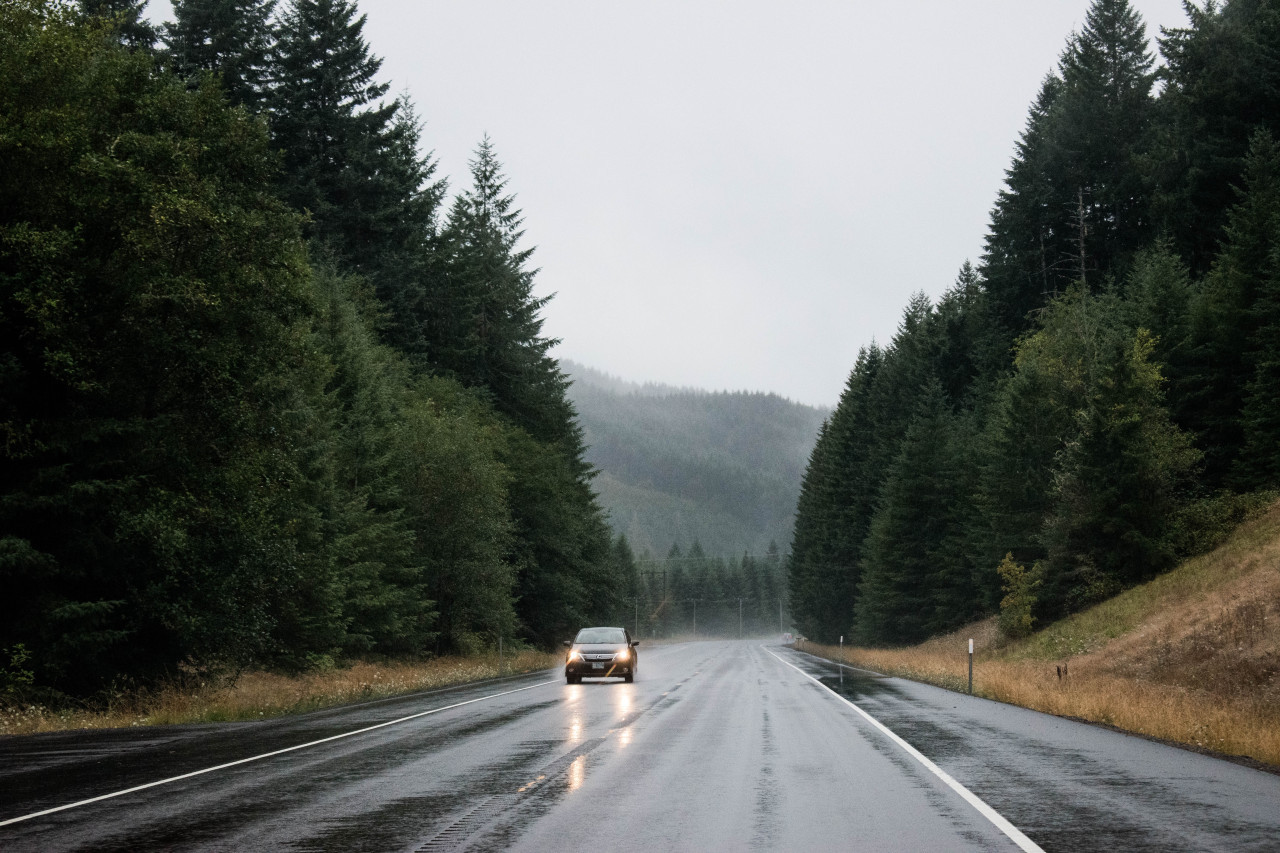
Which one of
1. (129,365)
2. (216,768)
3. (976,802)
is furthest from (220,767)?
(129,365)

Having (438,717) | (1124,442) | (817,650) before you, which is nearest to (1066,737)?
(438,717)

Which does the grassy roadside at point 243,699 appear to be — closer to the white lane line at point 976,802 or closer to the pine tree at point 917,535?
→ the white lane line at point 976,802

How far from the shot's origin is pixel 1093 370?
50.3m

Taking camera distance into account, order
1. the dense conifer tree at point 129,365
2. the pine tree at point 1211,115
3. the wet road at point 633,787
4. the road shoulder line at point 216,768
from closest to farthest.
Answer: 1. the wet road at point 633,787
2. the road shoulder line at point 216,768
3. the dense conifer tree at point 129,365
4. the pine tree at point 1211,115

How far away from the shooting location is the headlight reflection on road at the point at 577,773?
10.0m

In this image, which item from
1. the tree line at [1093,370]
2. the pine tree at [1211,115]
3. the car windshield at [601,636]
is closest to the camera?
the car windshield at [601,636]

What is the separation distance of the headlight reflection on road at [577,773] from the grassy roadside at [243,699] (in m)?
9.68

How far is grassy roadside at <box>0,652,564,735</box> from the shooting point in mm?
17609

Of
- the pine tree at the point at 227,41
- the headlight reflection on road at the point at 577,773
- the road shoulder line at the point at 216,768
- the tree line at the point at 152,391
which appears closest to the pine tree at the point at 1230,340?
the tree line at the point at 152,391

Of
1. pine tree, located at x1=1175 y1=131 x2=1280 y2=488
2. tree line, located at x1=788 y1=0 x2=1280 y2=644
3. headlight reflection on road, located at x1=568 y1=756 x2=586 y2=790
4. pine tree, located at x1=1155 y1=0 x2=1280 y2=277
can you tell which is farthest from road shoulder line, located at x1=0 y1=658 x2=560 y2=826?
pine tree, located at x1=1155 y1=0 x2=1280 y2=277

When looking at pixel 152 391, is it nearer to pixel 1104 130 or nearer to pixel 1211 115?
pixel 1211 115

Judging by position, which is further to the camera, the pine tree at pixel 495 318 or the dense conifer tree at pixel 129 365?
the pine tree at pixel 495 318

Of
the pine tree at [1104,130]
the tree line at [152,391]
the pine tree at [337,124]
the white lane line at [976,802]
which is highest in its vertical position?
the pine tree at [1104,130]

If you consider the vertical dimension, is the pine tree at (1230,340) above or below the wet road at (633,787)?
above
